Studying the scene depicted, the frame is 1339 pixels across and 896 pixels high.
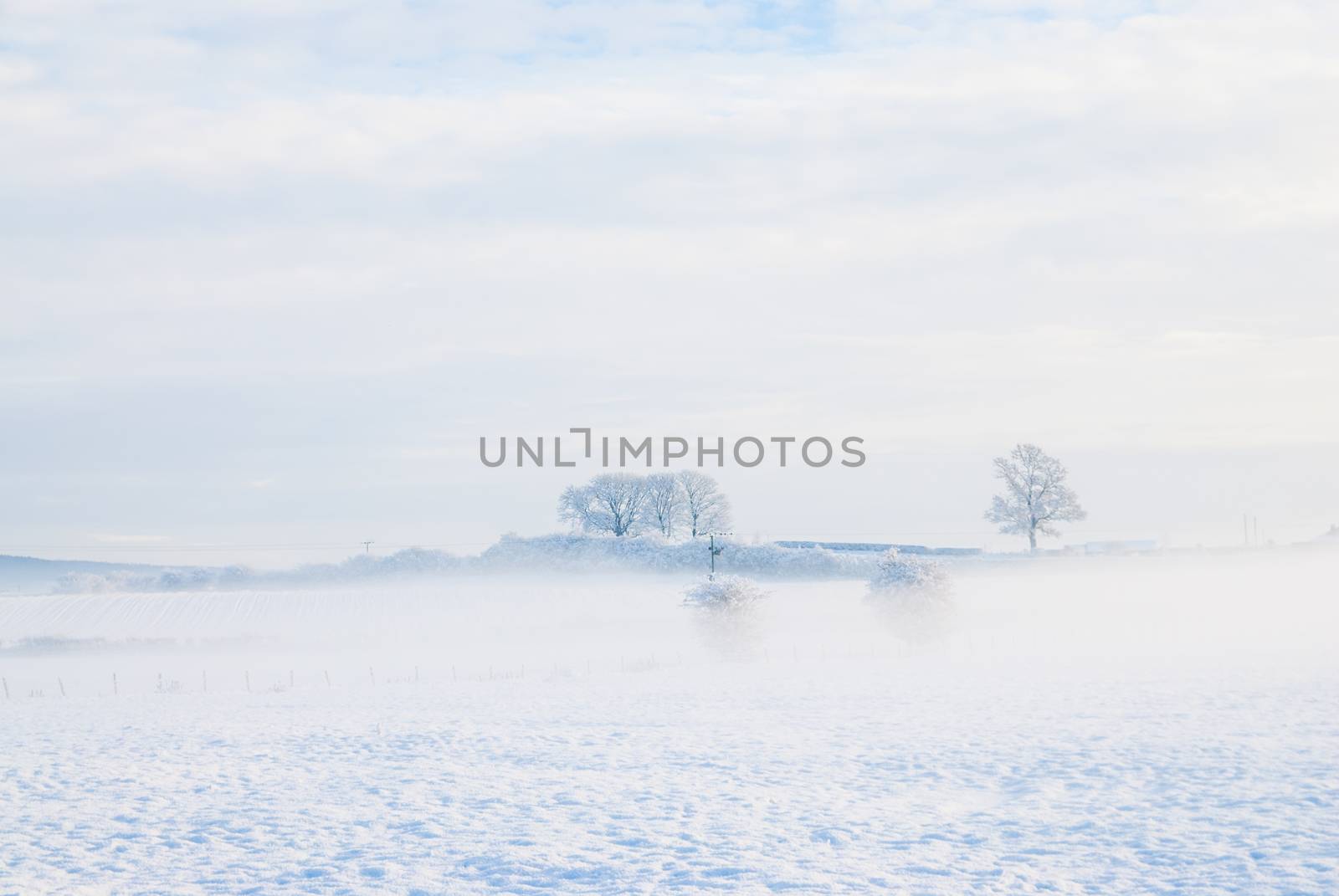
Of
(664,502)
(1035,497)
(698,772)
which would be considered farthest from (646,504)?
(698,772)

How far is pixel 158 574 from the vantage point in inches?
3238

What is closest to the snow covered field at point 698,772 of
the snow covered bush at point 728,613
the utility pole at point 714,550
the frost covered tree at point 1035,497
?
the snow covered bush at point 728,613

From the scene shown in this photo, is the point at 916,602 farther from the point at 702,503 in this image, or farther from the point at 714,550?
the point at 702,503

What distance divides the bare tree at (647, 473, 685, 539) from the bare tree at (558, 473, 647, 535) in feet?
2.25

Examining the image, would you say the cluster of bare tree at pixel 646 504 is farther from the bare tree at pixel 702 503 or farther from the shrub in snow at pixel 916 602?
the shrub in snow at pixel 916 602

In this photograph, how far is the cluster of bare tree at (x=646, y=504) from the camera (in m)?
100

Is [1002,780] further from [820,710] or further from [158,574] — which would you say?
[158,574]

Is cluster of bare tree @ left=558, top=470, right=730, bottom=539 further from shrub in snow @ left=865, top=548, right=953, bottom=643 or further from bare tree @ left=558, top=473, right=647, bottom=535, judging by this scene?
shrub in snow @ left=865, top=548, right=953, bottom=643

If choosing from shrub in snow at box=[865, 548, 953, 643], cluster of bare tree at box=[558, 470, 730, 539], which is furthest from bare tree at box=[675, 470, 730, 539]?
shrub in snow at box=[865, 548, 953, 643]

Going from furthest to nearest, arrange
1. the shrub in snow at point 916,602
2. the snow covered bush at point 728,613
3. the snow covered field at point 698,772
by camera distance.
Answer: the shrub in snow at point 916,602, the snow covered bush at point 728,613, the snow covered field at point 698,772

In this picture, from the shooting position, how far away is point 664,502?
102 meters

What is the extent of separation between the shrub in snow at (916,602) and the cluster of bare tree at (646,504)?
50224 millimetres

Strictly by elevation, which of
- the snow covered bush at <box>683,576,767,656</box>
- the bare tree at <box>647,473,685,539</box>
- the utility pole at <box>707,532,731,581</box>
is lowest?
the snow covered bush at <box>683,576,767,656</box>

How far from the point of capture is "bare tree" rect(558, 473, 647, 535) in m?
100
